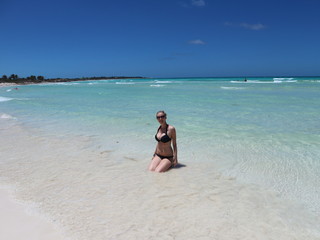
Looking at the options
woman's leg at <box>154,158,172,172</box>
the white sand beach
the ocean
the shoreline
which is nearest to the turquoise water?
the ocean

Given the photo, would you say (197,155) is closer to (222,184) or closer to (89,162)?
(222,184)

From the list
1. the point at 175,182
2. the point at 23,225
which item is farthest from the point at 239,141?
the point at 23,225

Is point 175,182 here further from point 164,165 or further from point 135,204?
point 135,204

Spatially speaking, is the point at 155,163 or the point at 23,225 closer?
the point at 23,225

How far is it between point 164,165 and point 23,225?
93.4 inches

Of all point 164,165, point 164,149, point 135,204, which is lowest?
point 135,204

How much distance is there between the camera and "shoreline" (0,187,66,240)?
2.71 metres

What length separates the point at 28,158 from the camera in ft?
17.3

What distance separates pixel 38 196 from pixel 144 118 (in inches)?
261

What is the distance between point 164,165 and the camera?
4551 millimetres

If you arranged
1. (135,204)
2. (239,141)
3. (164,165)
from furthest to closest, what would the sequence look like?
(239,141)
(164,165)
(135,204)

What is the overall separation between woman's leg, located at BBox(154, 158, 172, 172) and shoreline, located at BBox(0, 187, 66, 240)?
6.77 ft

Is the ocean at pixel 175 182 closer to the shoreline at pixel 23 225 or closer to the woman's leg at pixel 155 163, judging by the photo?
the shoreline at pixel 23 225

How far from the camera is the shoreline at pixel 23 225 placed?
107 inches
